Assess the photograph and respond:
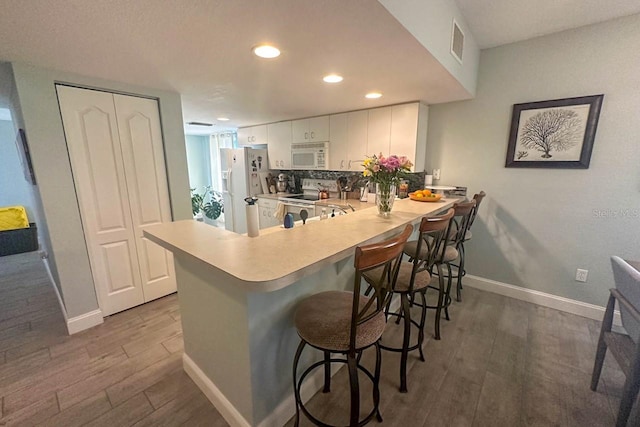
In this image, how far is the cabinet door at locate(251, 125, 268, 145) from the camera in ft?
15.7

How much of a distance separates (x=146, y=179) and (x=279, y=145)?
2.41 metres

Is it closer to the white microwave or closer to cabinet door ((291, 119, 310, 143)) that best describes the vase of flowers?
the white microwave

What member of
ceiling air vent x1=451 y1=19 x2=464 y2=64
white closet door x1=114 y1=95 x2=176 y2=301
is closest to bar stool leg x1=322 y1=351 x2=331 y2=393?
white closet door x1=114 y1=95 x2=176 y2=301

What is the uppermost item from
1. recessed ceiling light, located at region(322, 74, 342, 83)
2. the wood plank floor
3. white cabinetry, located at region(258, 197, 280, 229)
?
recessed ceiling light, located at region(322, 74, 342, 83)

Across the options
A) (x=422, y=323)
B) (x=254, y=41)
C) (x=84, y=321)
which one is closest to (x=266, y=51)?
(x=254, y=41)

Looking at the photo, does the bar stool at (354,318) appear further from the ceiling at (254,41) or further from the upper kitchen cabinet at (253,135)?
the upper kitchen cabinet at (253,135)

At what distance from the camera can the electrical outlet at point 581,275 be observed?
246cm

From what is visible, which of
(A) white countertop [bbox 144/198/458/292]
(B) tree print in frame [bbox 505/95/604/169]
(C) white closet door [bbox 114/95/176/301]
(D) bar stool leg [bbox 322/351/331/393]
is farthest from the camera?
(C) white closet door [bbox 114/95/176/301]

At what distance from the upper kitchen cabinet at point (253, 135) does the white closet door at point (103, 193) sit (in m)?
2.68

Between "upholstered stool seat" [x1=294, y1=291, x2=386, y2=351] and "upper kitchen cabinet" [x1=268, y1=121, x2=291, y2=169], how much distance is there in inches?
136

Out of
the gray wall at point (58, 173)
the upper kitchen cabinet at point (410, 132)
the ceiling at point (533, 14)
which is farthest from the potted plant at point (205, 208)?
the ceiling at point (533, 14)

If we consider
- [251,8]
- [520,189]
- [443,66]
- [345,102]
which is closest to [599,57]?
[520,189]

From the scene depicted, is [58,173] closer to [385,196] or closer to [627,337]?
[385,196]

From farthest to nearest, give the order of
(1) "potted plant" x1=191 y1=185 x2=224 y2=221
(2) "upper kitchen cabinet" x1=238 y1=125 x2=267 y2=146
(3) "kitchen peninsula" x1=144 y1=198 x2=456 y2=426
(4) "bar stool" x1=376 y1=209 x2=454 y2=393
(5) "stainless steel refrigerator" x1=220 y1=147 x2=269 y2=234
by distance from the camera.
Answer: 1. (1) "potted plant" x1=191 y1=185 x2=224 y2=221
2. (2) "upper kitchen cabinet" x1=238 y1=125 x2=267 y2=146
3. (5) "stainless steel refrigerator" x1=220 y1=147 x2=269 y2=234
4. (4) "bar stool" x1=376 y1=209 x2=454 y2=393
5. (3) "kitchen peninsula" x1=144 y1=198 x2=456 y2=426
